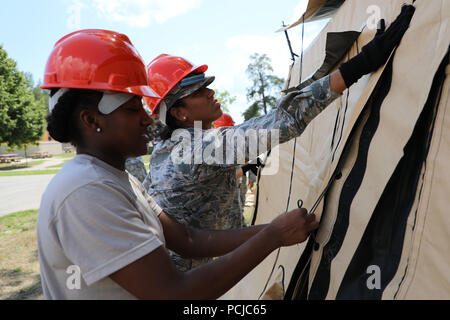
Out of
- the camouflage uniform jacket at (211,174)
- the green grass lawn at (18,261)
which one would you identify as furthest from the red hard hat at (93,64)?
the green grass lawn at (18,261)

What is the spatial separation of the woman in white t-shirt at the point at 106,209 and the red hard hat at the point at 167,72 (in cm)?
68

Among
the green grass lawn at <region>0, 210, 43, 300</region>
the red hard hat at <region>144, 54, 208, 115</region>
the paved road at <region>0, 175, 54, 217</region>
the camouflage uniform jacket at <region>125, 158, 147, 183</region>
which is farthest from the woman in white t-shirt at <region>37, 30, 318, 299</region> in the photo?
the paved road at <region>0, 175, 54, 217</region>

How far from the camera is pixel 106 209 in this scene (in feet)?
3.43

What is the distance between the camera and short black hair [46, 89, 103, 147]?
125 centimetres

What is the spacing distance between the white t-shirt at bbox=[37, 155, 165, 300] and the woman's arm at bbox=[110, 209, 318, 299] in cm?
4

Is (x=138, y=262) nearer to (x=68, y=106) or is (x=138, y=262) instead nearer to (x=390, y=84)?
(x=68, y=106)

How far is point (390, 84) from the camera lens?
1397 millimetres

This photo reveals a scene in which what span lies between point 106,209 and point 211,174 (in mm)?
837

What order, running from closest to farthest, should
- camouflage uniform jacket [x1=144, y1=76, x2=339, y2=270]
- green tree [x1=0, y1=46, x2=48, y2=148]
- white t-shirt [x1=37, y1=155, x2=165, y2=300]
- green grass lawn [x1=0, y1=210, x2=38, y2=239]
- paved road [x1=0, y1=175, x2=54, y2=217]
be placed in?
white t-shirt [x1=37, y1=155, x2=165, y2=300], camouflage uniform jacket [x1=144, y1=76, x2=339, y2=270], green grass lawn [x1=0, y1=210, x2=38, y2=239], paved road [x1=0, y1=175, x2=54, y2=217], green tree [x1=0, y1=46, x2=48, y2=148]

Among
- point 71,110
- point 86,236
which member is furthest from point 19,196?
point 86,236

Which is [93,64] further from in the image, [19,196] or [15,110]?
[15,110]

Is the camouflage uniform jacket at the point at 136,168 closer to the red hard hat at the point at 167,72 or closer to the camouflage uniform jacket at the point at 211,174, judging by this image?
the red hard hat at the point at 167,72

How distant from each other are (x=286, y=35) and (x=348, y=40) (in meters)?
1.96

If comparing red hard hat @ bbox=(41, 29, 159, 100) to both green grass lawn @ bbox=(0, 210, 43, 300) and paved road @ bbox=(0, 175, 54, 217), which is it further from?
paved road @ bbox=(0, 175, 54, 217)
